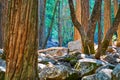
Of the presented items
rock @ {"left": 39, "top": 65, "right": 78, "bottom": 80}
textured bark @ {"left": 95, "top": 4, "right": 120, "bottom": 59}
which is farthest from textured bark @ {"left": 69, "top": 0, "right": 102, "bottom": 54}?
rock @ {"left": 39, "top": 65, "right": 78, "bottom": 80}

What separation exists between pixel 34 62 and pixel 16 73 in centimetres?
31

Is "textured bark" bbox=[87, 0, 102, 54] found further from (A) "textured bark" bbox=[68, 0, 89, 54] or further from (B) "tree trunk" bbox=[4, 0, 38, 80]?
(B) "tree trunk" bbox=[4, 0, 38, 80]

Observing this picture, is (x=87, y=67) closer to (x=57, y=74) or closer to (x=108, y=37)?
(x=57, y=74)

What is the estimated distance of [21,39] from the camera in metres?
4.12

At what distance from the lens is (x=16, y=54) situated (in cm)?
415

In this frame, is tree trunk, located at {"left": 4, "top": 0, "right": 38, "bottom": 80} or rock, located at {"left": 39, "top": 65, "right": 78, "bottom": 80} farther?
rock, located at {"left": 39, "top": 65, "right": 78, "bottom": 80}

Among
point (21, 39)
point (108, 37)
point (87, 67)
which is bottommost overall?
point (87, 67)

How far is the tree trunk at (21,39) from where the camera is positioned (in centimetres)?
412

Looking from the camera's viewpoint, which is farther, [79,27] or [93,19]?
[79,27]

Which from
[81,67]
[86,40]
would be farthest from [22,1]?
[86,40]

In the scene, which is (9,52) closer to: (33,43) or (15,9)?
(33,43)

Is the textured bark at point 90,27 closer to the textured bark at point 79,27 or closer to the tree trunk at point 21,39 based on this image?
the textured bark at point 79,27

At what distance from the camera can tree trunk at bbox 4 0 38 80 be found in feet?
13.5

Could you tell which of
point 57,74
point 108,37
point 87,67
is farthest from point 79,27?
point 57,74
